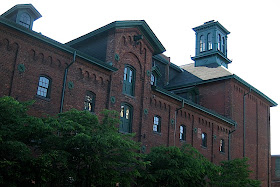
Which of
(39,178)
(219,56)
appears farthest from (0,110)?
(219,56)

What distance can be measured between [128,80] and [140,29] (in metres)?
4.05

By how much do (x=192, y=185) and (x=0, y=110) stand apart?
1174 centimetres

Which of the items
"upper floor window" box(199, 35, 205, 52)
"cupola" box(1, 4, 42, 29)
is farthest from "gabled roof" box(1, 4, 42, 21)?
"upper floor window" box(199, 35, 205, 52)

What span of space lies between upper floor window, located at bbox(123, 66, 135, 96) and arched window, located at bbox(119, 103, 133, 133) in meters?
1.07

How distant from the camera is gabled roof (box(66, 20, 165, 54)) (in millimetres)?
25814

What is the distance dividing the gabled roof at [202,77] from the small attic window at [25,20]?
2030 centimetres

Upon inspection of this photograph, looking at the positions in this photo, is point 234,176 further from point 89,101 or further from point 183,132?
point 89,101

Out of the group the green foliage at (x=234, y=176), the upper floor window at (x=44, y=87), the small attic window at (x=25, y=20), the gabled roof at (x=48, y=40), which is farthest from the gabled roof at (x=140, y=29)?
the green foliage at (x=234, y=176)

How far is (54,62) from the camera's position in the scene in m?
21.6

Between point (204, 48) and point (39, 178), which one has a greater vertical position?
point (204, 48)

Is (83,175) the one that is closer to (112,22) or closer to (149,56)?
Result: (112,22)

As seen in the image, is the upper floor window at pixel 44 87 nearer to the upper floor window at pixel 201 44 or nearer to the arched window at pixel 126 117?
the arched window at pixel 126 117

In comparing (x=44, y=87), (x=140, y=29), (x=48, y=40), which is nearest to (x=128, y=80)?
(x=140, y=29)

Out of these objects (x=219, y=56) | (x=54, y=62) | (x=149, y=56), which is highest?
(x=219, y=56)
